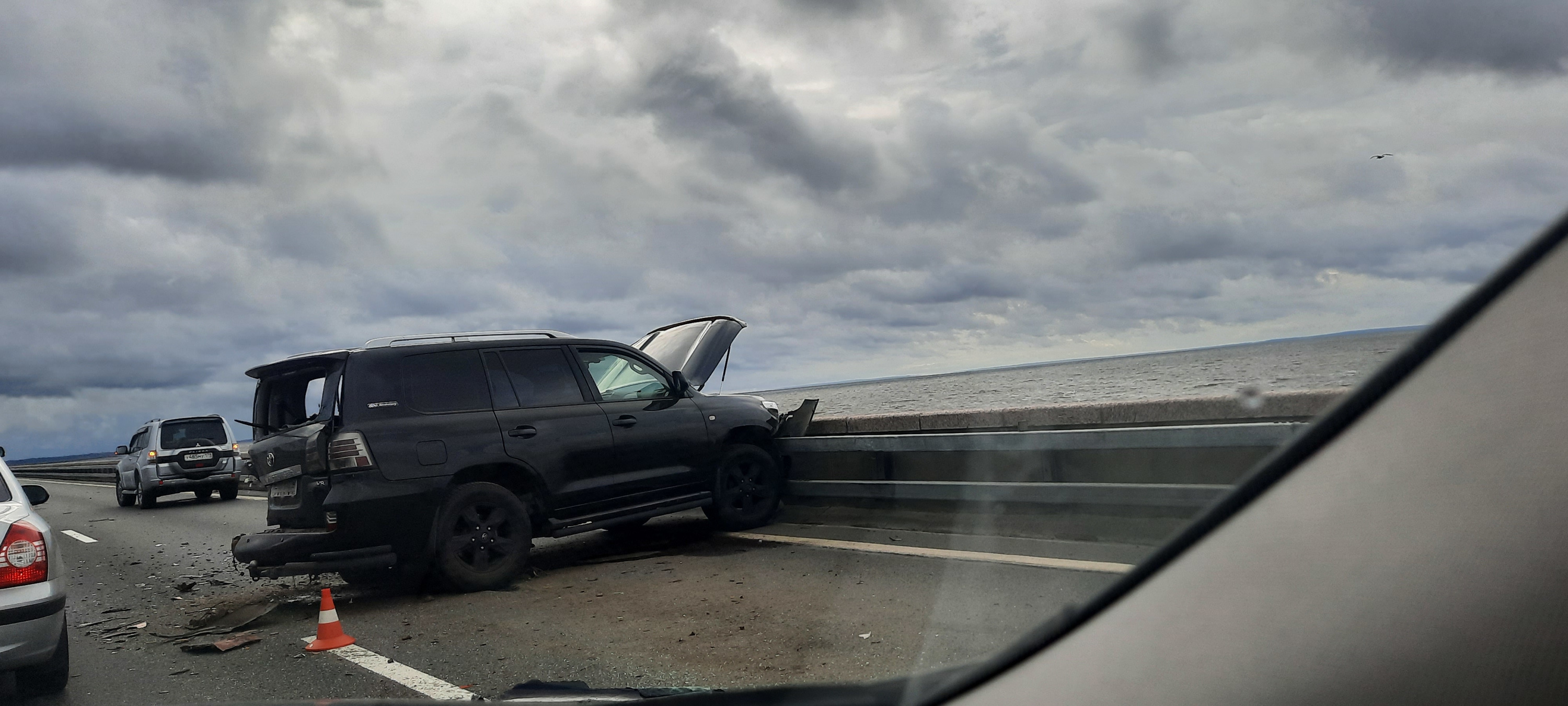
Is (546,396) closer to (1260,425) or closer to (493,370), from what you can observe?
(493,370)

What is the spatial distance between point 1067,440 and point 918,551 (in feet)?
7.03

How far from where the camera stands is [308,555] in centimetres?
639

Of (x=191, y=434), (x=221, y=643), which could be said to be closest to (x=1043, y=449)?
(x=221, y=643)

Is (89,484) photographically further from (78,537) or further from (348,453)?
(348,453)

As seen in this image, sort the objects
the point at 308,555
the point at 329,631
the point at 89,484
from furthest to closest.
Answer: the point at 89,484
the point at 308,555
the point at 329,631

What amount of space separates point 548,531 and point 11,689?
124 inches

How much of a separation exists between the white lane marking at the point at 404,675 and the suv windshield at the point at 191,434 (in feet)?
59.5

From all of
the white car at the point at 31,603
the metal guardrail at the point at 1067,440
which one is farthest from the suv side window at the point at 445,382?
the metal guardrail at the point at 1067,440

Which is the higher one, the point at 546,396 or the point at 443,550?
the point at 546,396

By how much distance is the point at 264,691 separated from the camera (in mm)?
4559

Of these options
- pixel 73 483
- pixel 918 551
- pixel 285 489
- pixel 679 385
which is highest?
pixel 679 385

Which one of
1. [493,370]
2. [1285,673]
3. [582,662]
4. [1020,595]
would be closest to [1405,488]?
[1285,673]

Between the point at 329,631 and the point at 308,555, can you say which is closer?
the point at 329,631

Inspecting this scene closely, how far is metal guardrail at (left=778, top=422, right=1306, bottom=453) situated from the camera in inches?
51.7
